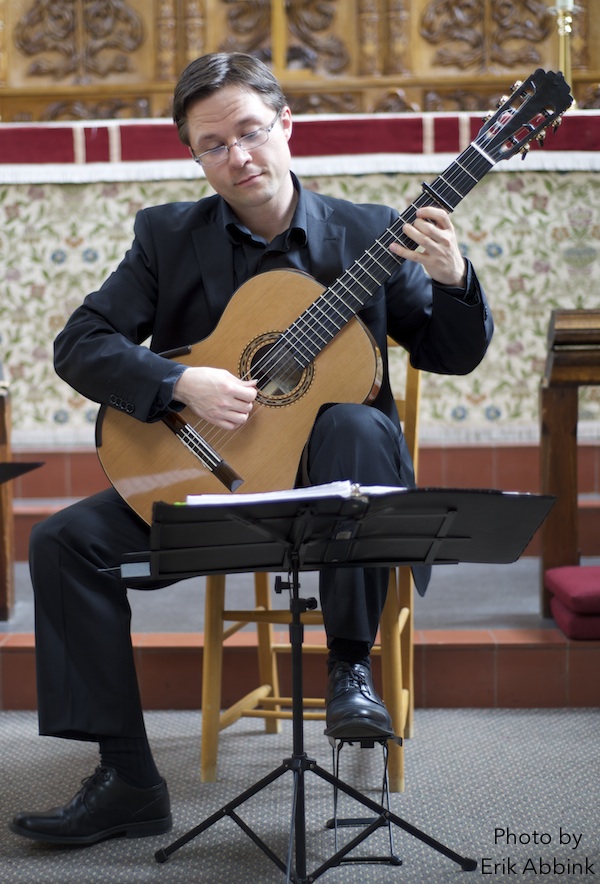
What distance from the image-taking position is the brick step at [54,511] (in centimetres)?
365

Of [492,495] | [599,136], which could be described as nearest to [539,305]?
[599,136]

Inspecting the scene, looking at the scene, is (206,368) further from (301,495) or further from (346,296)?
(301,495)

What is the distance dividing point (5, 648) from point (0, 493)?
51 cm

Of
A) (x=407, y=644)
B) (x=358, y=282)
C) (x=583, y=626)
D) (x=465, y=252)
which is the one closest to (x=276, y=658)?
(x=407, y=644)

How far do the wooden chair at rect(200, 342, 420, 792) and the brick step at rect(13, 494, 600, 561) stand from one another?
125 cm

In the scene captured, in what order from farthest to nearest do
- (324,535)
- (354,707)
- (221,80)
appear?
(221,80), (354,707), (324,535)

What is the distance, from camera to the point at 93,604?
80.6 inches

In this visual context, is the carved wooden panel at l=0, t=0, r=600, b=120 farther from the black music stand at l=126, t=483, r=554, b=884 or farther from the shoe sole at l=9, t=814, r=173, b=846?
the shoe sole at l=9, t=814, r=173, b=846

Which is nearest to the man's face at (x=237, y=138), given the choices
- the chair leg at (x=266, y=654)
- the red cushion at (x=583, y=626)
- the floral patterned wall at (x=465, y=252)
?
the chair leg at (x=266, y=654)

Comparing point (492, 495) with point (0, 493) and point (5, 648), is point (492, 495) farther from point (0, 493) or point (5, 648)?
point (0, 493)

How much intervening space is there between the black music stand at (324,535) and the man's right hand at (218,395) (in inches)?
15.0

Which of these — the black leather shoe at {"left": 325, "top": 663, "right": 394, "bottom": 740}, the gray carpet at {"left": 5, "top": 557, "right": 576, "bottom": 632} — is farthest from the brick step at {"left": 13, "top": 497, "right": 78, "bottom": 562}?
the black leather shoe at {"left": 325, "top": 663, "right": 394, "bottom": 740}

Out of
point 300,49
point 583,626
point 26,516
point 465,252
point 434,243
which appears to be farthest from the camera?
point 300,49

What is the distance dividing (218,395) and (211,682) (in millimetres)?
696
